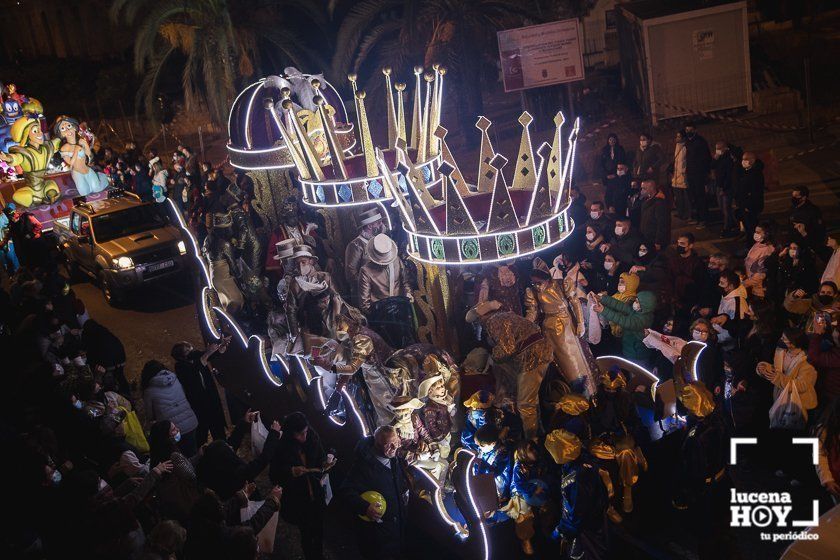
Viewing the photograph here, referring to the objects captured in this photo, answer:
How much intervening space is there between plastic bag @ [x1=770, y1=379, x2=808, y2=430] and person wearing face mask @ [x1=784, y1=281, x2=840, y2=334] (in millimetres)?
633

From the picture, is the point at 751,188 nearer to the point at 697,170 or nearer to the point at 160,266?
the point at 697,170

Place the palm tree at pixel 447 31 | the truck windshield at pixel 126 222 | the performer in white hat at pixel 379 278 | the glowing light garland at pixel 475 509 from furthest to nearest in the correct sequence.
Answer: the palm tree at pixel 447 31, the truck windshield at pixel 126 222, the performer in white hat at pixel 379 278, the glowing light garland at pixel 475 509

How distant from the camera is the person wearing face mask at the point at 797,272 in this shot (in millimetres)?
8930

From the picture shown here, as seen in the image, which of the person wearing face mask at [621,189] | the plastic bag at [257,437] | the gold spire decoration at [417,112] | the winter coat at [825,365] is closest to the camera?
the winter coat at [825,365]

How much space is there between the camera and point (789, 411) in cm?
736

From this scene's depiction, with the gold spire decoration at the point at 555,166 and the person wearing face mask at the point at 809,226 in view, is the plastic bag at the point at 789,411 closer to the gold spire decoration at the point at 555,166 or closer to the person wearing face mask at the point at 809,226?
the gold spire decoration at the point at 555,166

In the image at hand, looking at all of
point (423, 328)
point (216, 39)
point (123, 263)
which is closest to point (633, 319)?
point (423, 328)

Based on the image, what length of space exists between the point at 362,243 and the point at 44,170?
12089 mm

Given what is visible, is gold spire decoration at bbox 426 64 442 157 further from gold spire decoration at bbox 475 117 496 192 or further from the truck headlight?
the truck headlight

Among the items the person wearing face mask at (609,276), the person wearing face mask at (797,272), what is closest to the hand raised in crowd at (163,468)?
the person wearing face mask at (609,276)

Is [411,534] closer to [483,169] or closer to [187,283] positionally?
[483,169]

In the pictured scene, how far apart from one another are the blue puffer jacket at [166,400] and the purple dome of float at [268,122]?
4.33m

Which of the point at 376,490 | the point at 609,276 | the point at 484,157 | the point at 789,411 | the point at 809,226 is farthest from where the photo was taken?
the point at 609,276

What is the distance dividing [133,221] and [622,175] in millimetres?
9349
